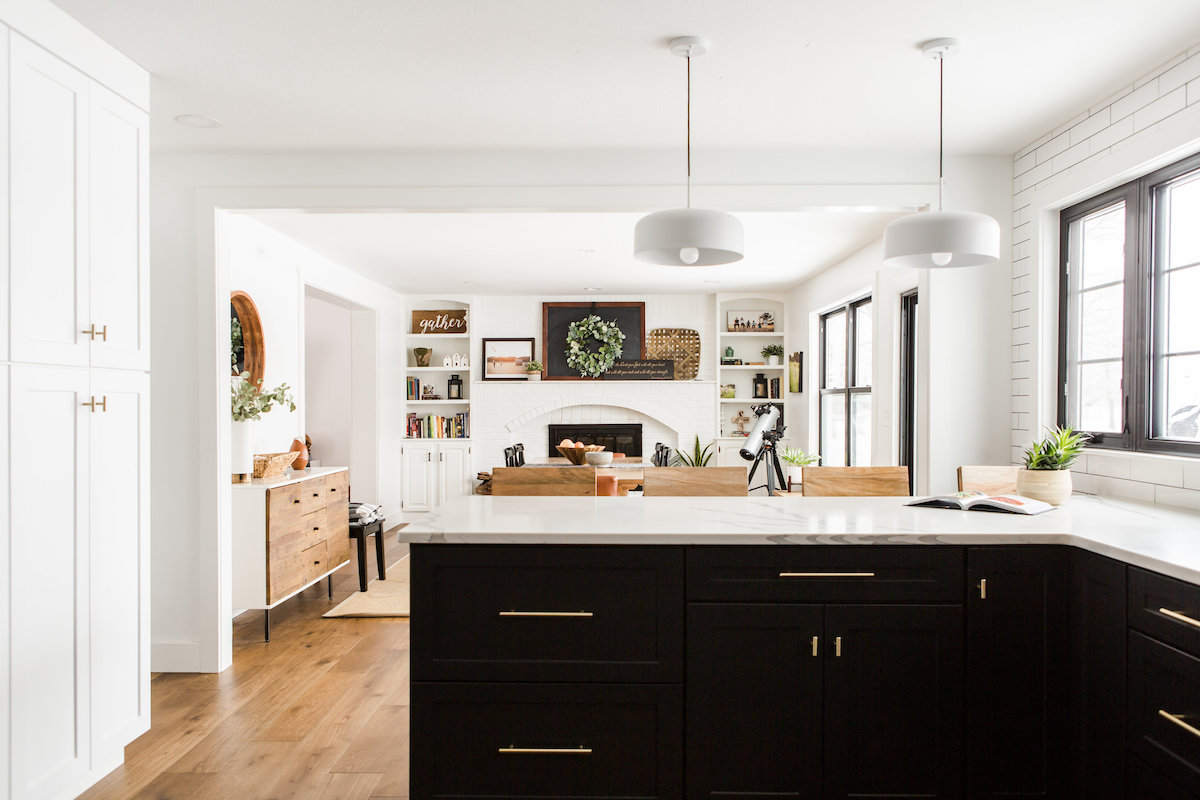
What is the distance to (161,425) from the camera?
141 inches

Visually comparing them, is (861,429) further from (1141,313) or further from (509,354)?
(509,354)

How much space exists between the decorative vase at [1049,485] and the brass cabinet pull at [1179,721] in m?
1.02

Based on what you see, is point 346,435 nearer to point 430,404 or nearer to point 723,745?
point 430,404

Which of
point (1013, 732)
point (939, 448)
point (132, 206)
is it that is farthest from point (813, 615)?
point (132, 206)

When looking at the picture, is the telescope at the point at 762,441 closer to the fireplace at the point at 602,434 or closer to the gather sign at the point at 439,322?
the fireplace at the point at 602,434

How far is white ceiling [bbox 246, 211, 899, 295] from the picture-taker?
4.78 meters

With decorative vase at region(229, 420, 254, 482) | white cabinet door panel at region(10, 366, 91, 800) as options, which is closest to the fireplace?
decorative vase at region(229, 420, 254, 482)

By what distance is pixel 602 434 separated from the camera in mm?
8453

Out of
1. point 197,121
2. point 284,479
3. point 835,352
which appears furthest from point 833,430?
point 197,121

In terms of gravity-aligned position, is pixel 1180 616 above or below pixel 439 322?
below

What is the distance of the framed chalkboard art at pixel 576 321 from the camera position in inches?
331

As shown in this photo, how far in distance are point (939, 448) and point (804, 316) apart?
4.08 metres

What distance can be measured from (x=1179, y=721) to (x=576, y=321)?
7099mm

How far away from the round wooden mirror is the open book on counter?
4087 millimetres
